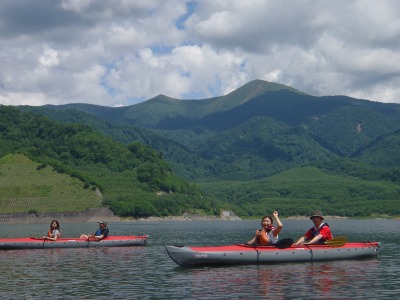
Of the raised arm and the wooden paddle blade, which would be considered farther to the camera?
the wooden paddle blade

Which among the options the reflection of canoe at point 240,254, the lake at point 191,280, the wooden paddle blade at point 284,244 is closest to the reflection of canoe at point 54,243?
the lake at point 191,280

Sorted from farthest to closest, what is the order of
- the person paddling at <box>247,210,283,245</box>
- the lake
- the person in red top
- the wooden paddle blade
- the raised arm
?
the person in red top, the wooden paddle blade, the person paddling at <box>247,210,283,245</box>, the raised arm, the lake

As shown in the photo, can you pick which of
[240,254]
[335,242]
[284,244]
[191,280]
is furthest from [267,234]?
[191,280]

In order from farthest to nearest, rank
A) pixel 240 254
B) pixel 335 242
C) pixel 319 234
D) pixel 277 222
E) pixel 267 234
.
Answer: pixel 335 242 → pixel 319 234 → pixel 267 234 → pixel 240 254 → pixel 277 222

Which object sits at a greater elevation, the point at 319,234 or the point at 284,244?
the point at 319,234

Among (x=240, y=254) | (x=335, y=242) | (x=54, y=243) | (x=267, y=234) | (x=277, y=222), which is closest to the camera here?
(x=277, y=222)

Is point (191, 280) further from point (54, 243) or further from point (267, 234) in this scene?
point (54, 243)

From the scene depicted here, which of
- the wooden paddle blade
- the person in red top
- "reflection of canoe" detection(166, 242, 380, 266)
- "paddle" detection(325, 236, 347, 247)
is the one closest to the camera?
"reflection of canoe" detection(166, 242, 380, 266)

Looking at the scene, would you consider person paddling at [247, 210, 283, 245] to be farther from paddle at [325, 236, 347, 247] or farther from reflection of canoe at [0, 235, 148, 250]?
reflection of canoe at [0, 235, 148, 250]

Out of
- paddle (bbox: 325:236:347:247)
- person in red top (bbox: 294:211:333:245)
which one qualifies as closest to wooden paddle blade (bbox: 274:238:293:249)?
person in red top (bbox: 294:211:333:245)

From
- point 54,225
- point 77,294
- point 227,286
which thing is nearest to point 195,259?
point 227,286

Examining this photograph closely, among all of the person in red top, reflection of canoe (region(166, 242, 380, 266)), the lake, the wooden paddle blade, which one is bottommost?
the lake

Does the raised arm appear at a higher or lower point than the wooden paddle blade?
higher

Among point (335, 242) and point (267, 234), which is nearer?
point (267, 234)
